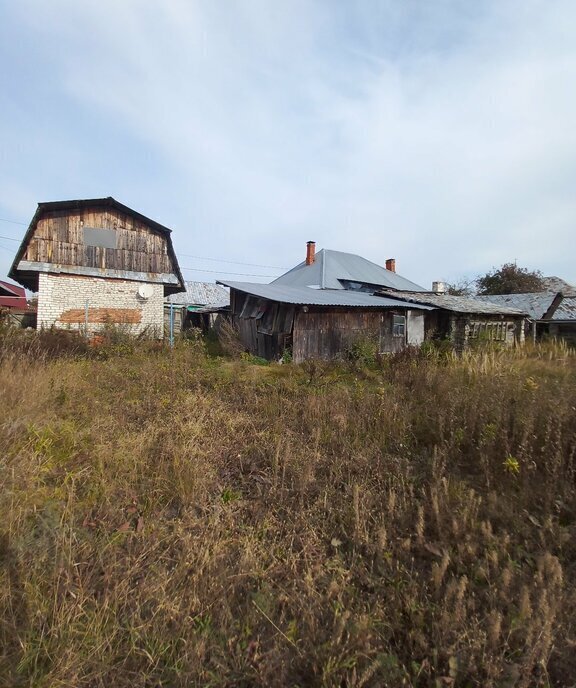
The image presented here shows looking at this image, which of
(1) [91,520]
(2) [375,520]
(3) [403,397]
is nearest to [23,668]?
(1) [91,520]

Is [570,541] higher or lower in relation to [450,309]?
lower

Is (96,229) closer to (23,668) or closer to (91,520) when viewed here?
(91,520)

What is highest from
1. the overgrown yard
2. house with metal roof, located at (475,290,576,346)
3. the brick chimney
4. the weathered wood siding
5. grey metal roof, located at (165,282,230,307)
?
the brick chimney

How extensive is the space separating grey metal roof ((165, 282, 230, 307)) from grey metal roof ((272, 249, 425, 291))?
615cm

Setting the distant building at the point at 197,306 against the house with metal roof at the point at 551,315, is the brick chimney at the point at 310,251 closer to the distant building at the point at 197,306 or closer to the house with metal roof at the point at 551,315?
the distant building at the point at 197,306

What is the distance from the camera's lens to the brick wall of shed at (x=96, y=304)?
13.4 meters

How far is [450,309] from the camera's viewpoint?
16.3 metres

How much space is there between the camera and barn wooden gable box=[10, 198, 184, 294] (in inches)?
522

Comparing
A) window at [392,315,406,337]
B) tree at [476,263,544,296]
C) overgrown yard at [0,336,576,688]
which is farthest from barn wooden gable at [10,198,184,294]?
tree at [476,263,544,296]

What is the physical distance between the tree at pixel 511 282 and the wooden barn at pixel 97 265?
34087 mm

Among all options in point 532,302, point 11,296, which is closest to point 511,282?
point 532,302

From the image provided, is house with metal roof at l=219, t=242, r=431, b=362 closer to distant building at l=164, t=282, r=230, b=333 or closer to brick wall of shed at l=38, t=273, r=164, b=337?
brick wall of shed at l=38, t=273, r=164, b=337

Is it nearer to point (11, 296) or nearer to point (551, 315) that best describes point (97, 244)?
point (11, 296)

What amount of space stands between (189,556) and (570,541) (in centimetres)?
257
